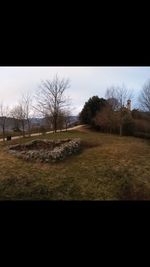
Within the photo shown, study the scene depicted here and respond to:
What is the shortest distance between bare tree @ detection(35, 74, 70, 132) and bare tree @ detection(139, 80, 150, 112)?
8.49 ft

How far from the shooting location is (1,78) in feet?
23.8

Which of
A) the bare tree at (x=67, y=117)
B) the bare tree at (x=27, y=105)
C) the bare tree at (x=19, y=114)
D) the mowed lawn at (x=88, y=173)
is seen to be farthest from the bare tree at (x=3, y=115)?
the bare tree at (x=67, y=117)

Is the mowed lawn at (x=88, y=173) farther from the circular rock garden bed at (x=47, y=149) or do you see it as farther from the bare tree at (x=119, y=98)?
the bare tree at (x=119, y=98)

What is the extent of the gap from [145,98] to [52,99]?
10.4 ft

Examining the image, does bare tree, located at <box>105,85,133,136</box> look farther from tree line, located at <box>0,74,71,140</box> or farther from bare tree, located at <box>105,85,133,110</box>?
tree line, located at <box>0,74,71,140</box>

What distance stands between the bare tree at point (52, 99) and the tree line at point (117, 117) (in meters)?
0.86

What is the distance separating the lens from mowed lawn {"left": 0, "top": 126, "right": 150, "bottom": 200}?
7.50 metres

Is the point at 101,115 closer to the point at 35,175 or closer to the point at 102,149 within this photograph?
the point at 102,149

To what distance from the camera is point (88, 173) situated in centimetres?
823

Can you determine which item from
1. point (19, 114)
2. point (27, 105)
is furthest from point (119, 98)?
point (19, 114)

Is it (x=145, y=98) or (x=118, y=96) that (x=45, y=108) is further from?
(x=145, y=98)
